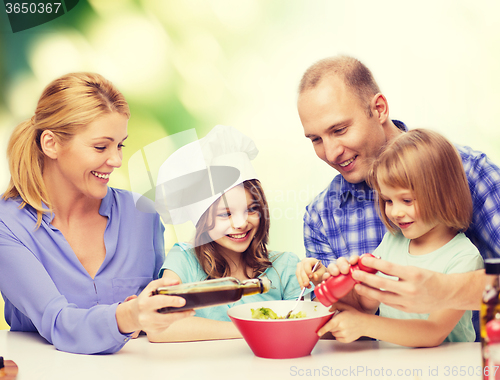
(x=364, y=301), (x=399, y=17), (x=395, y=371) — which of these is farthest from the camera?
(x=399, y=17)

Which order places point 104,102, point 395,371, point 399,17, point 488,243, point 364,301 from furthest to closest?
1. point 399,17
2. point 104,102
3. point 488,243
4. point 364,301
5. point 395,371

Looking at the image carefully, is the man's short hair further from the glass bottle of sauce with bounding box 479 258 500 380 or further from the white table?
the glass bottle of sauce with bounding box 479 258 500 380

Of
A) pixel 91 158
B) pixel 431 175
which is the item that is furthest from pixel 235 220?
pixel 431 175

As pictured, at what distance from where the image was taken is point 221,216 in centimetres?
140

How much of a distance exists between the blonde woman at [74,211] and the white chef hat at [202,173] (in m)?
0.10

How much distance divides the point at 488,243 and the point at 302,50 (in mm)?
923

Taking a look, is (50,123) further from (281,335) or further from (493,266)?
(493,266)

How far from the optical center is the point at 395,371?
0.84 m

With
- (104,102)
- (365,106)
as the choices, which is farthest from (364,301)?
(104,102)

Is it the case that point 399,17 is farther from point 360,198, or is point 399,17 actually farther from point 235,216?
point 235,216

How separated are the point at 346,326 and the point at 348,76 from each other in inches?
32.7

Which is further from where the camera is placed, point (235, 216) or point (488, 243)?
point (235, 216)

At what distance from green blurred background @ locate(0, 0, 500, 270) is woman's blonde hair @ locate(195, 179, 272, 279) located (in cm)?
15

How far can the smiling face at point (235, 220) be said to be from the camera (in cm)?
137
